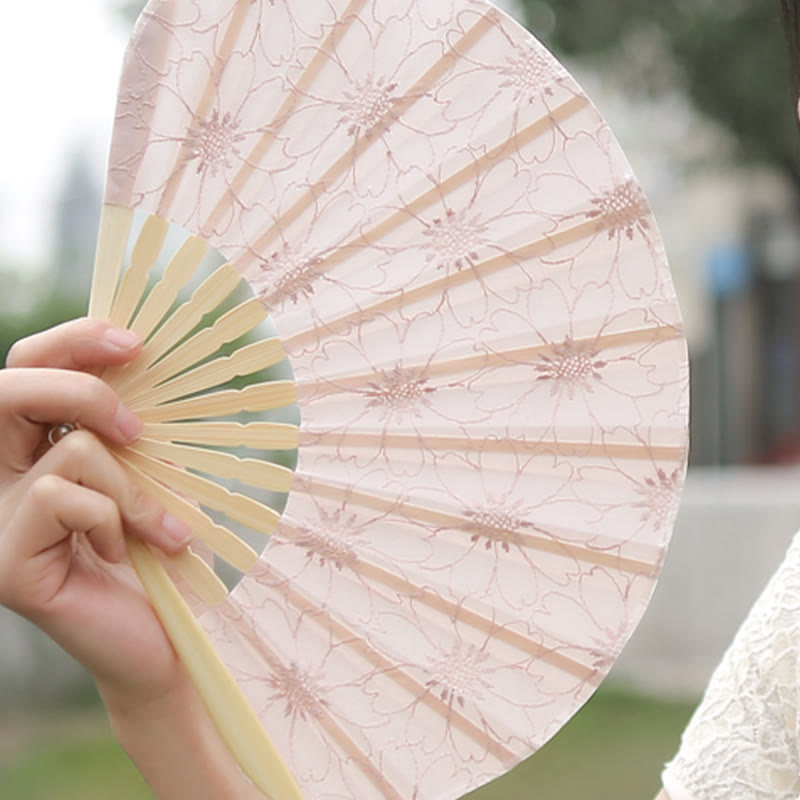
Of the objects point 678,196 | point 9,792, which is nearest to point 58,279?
point 9,792

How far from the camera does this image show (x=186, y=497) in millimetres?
768

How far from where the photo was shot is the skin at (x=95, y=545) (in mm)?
721

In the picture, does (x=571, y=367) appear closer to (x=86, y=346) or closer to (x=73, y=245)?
(x=86, y=346)

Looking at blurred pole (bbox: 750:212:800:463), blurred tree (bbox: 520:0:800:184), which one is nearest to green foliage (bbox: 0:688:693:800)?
blurred tree (bbox: 520:0:800:184)

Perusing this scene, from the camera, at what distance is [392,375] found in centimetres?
80

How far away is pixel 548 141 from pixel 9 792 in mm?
3224

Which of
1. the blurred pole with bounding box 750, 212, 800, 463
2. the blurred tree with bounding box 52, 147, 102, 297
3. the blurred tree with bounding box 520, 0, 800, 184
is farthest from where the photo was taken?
the blurred pole with bounding box 750, 212, 800, 463

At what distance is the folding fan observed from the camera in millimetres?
760

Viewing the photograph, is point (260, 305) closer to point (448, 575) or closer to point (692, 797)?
point (448, 575)

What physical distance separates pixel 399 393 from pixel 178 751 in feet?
0.89

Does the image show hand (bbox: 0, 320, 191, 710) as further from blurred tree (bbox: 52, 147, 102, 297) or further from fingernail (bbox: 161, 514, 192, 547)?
blurred tree (bbox: 52, 147, 102, 297)

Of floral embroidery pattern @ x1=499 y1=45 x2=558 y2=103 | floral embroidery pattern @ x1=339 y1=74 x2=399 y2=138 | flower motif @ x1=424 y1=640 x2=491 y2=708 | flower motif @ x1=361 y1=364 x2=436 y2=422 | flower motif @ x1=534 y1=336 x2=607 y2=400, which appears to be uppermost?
floral embroidery pattern @ x1=499 y1=45 x2=558 y2=103

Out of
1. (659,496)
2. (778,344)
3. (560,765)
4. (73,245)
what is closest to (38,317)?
(73,245)

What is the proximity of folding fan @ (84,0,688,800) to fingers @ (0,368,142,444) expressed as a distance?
23 millimetres
